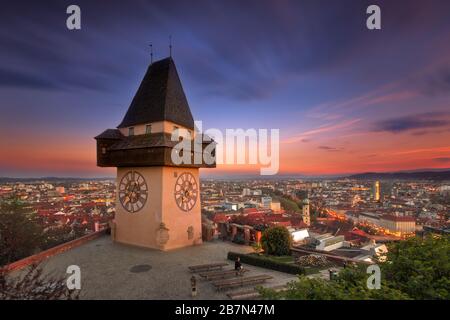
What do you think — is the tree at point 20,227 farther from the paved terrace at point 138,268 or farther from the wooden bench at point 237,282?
the wooden bench at point 237,282

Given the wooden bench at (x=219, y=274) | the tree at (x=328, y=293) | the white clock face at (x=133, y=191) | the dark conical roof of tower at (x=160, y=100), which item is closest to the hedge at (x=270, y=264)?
the wooden bench at (x=219, y=274)

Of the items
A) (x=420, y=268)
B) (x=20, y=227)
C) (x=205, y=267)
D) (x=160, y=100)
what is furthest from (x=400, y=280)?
(x=20, y=227)

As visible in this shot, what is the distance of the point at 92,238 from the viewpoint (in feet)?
65.9

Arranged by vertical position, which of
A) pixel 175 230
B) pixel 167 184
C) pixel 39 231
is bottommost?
pixel 39 231

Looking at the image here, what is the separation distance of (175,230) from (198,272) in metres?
5.46

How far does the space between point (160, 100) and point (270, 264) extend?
13117 mm

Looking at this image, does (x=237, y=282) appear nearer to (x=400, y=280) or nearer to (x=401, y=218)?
(x=400, y=280)

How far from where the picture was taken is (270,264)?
14.2 meters

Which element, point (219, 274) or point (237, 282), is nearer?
point (237, 282)

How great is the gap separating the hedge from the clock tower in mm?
4636

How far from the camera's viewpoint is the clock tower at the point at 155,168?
683 inches
